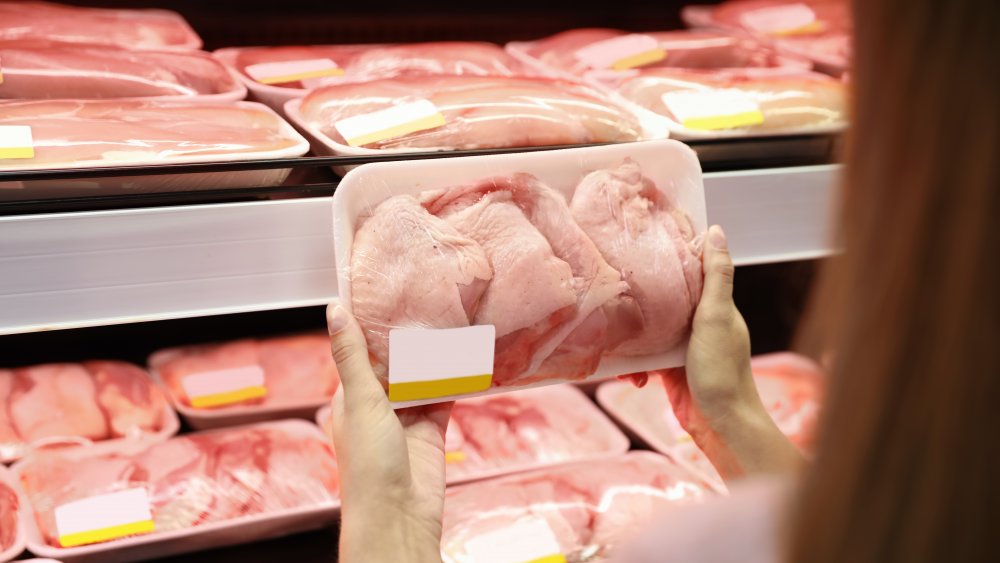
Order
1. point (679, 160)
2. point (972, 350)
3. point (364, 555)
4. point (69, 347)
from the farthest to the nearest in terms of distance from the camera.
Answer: point (69, 347), point (679, 160), point (364, 555), point (972, 350)

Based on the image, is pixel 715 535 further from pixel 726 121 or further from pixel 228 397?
pixel 228 397

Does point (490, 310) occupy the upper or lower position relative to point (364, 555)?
upper

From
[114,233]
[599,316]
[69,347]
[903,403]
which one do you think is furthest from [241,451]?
[903,403]

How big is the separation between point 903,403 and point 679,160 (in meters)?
0.72

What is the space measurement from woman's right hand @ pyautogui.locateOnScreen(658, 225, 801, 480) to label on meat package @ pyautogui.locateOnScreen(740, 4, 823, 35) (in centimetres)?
94

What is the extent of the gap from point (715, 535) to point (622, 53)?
4.01 ft

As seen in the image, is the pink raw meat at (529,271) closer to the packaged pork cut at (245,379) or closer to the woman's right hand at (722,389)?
the woman's right hand at (722,389)

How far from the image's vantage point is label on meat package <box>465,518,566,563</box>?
1406mm

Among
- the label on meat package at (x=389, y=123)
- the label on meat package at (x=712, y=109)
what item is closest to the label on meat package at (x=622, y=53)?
the label on meat package at (x=712, y=109)

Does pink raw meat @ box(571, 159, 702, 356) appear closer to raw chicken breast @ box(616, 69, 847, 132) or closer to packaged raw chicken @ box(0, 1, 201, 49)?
raw chicken breast @ box(616, 69, 847, 132)

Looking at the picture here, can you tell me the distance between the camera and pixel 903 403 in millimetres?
445

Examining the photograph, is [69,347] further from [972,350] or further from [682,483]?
[972,350]

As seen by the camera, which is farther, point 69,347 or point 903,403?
point 69,347

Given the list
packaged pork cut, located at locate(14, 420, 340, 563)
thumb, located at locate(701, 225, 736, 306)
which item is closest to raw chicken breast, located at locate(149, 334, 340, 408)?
packaged pork cut, located at locate(14, 420, 340, 563)
